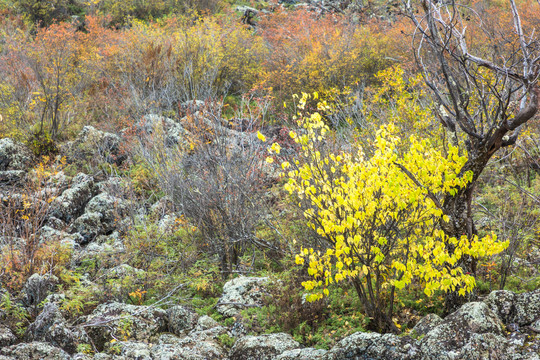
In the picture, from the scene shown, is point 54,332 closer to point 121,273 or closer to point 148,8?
point 121,273

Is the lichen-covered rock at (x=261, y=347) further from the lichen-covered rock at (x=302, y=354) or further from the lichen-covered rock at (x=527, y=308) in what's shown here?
the lichen-covered rock at (x=527, y=308)

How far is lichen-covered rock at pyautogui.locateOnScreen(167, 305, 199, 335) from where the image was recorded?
4719mm

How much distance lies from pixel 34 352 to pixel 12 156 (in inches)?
320

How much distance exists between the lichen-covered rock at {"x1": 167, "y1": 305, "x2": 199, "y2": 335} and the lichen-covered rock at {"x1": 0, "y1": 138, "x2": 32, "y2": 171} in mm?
7425

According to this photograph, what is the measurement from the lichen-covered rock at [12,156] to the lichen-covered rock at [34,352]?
779cm

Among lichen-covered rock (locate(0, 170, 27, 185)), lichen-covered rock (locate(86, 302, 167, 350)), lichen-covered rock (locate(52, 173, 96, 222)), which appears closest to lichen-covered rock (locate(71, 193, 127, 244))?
lichen-covered rock (locate(52, 173, 96, 222))

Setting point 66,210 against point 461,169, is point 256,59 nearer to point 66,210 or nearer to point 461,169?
point 66,210

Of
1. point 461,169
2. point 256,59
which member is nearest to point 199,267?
point 461,169

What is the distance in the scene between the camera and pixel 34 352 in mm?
3449

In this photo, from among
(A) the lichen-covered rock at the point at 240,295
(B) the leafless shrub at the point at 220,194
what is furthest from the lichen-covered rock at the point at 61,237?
(A) the lichen-covered rock at the point at 240,295

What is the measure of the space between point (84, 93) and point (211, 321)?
11.1 m

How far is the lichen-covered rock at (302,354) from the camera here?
11.2 ft

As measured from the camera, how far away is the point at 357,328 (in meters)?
4.21

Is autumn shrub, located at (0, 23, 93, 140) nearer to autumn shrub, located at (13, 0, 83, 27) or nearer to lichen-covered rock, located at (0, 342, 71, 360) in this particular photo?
lichen-covered rock, located at (0, 342, 71, 360)
